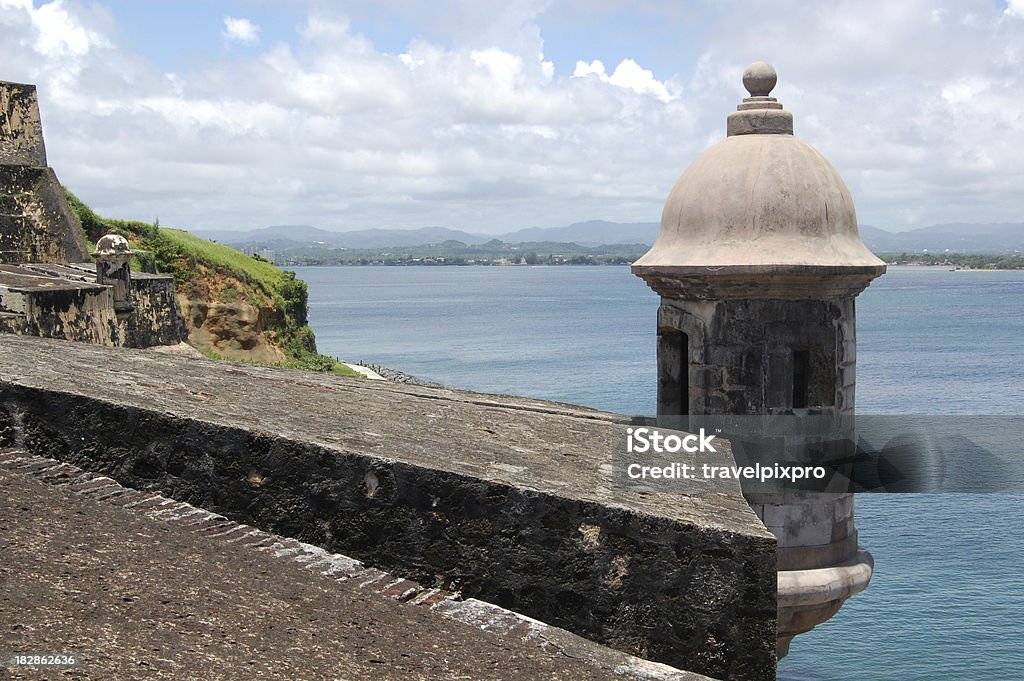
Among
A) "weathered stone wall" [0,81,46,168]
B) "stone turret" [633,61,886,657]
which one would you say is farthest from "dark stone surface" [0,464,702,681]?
"weathered stone wall" [0,81,46,168]

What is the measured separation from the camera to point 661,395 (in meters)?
Result: 8.75

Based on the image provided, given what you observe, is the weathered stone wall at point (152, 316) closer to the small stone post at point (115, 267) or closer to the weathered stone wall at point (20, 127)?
the small stone post at point (115, 267)

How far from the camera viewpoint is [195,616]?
2.70m

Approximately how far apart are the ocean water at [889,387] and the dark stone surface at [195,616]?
19613 mm

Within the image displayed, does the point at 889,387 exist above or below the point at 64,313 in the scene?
below

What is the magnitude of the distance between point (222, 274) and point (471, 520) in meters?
30.9

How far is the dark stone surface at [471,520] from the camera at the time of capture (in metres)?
3.41

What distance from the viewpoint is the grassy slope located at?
30.2 m

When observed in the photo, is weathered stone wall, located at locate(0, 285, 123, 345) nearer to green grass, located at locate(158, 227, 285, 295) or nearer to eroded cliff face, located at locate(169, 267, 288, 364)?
eroded cliff face, located at locate(169, 267, 288, 364)

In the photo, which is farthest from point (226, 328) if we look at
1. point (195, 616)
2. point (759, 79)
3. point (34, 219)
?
point (195, 616)

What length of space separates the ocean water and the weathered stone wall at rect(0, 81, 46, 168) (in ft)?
56.0

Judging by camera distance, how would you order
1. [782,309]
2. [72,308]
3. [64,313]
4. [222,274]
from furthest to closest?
[222,274]
[72,308]
[64,313]
[782,309]

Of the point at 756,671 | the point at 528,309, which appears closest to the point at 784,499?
the point at 756,671

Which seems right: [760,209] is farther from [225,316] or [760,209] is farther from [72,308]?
[225,316]
